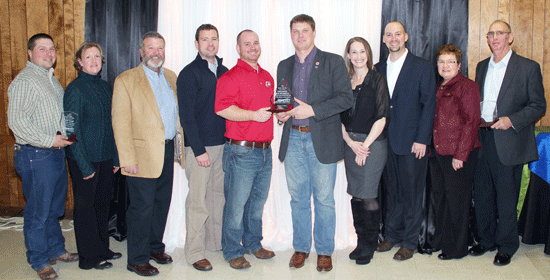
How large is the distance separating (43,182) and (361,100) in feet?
7.55

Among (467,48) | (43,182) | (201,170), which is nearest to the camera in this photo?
(43,182)

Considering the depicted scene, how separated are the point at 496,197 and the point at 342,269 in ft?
4.64

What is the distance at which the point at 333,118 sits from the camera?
2836 millimetres

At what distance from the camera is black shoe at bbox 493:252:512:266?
3018 mm

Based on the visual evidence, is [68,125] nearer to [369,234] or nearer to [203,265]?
[203,265]

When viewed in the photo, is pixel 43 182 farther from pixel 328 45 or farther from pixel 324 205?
pixel 328 45

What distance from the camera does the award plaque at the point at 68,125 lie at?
107 inches

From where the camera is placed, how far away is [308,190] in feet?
9.72

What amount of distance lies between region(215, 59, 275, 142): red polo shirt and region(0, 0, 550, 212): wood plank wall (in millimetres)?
2018

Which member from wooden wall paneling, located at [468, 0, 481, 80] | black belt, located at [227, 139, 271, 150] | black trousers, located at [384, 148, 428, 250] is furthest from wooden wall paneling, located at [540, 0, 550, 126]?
black belt, located at [227, 139, 271, 150]

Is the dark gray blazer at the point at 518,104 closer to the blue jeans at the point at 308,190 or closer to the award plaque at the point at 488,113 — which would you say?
the award plaque at the point at 488,113

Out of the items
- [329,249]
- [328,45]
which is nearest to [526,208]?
[329,249]

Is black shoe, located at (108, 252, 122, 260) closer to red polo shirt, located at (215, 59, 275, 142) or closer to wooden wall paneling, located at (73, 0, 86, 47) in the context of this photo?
red polo shirt, located at (215, 59, 275, 142)

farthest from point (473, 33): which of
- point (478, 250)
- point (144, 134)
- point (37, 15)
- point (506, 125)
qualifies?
point (37, 15)
